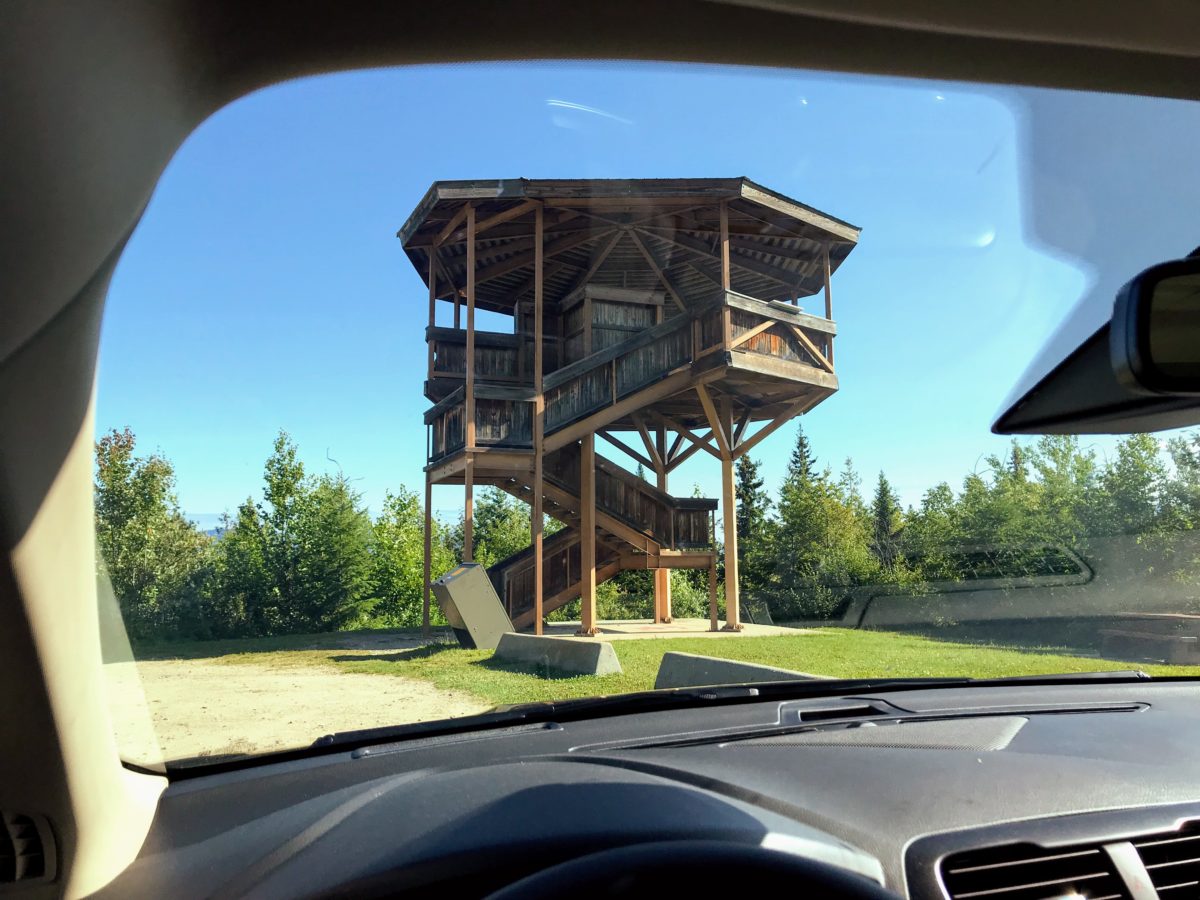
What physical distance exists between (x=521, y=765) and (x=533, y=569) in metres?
9.12

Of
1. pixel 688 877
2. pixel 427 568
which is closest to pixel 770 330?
pixel 427 568

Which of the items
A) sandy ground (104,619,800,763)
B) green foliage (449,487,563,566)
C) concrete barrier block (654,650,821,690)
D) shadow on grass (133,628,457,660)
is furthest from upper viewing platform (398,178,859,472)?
concrete barrier block (654,650,821,690)

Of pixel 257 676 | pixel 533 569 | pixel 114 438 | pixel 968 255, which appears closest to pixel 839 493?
pixel 968 255

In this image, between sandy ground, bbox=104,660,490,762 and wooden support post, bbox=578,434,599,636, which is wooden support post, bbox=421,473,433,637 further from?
wooden support post, bbox=578,434,599,636

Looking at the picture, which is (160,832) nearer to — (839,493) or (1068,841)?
(1068,841)

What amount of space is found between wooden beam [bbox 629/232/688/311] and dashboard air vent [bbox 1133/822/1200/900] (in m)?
6.84

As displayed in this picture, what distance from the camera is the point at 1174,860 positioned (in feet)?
6.13

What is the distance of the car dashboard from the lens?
1.61 metres

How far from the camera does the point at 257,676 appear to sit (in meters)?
4.29

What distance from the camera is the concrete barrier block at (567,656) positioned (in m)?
4.79

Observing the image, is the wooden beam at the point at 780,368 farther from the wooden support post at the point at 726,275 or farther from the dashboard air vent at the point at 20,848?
the dashboard air vent at the point at 20,848

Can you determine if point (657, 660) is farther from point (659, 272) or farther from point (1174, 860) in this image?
point (659, 272)

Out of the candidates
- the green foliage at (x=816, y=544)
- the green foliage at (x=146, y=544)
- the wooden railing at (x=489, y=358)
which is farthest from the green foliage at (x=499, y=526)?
the green foliage at (x=146, y=544)

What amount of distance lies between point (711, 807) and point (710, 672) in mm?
1984
